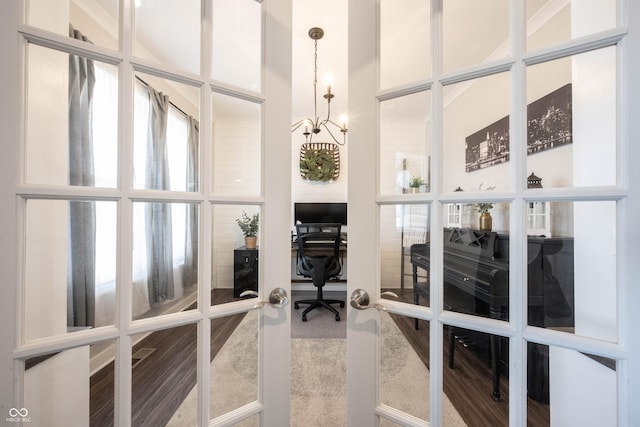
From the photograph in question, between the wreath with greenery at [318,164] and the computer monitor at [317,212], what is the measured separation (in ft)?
1.51

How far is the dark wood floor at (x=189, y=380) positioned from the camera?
695mm

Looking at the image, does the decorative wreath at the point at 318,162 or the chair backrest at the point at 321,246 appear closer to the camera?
the chair backrest at the point at 321,246

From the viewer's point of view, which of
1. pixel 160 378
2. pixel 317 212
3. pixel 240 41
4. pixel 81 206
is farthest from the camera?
pixel 317 212

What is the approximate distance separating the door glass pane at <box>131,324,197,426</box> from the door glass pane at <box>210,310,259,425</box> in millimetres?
74

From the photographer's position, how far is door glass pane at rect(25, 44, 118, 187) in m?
0.62

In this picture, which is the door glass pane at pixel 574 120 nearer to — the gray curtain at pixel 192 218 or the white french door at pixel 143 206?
the white french door at pixel 143 206

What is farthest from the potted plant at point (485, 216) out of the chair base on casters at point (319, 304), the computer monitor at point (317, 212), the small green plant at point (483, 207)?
the computer monitor at point (317, 212)

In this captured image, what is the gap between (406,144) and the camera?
2.77ft

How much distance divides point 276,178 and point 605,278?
1011 millimetres

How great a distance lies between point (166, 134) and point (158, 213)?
0.26 meters

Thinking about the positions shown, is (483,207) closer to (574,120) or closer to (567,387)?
(574,120)

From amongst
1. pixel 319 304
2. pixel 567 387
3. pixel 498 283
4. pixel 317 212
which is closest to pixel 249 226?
pixel 498 283

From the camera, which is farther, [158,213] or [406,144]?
[406,144]

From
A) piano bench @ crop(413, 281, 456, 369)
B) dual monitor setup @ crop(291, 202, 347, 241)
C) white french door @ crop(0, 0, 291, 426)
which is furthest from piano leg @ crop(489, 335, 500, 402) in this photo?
dual monitor setup @ crop(291, 202, 347, 241)
